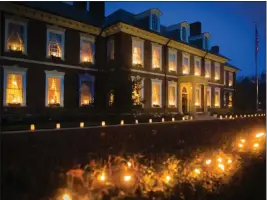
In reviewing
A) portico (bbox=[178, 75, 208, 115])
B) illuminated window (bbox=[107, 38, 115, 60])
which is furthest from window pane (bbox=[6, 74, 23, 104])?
portico (bbox=[178, 75, 208, 115])

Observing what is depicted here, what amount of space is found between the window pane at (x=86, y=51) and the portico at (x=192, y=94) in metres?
10.2

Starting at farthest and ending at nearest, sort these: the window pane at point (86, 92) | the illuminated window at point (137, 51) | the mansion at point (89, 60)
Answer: the illuminated window at point (137, 51), the window pane at point (86, 92), the mansion at point (89, 60)

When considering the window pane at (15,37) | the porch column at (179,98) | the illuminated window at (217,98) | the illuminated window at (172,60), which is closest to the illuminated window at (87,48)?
the window pane at (15,37)

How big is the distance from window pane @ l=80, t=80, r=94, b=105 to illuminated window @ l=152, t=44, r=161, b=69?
676 cm

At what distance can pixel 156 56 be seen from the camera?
2191cm

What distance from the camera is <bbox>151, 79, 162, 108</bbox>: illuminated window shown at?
2133 centimetres

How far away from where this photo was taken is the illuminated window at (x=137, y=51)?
64.2ft

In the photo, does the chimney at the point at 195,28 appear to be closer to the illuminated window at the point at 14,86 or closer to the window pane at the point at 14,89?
the illuminated window at the point at 14,86

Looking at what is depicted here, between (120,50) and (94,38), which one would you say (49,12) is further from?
(120,50)

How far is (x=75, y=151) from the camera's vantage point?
7891 mm

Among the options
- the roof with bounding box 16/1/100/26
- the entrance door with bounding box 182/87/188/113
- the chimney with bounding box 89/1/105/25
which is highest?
the chimney with bounding box 89/1/105/25

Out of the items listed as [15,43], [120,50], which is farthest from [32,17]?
[120,50]

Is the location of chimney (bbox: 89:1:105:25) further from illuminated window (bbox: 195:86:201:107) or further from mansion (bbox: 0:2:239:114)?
illuminated window (bbox: 195:86:201:107)

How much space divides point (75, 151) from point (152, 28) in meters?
16.7
